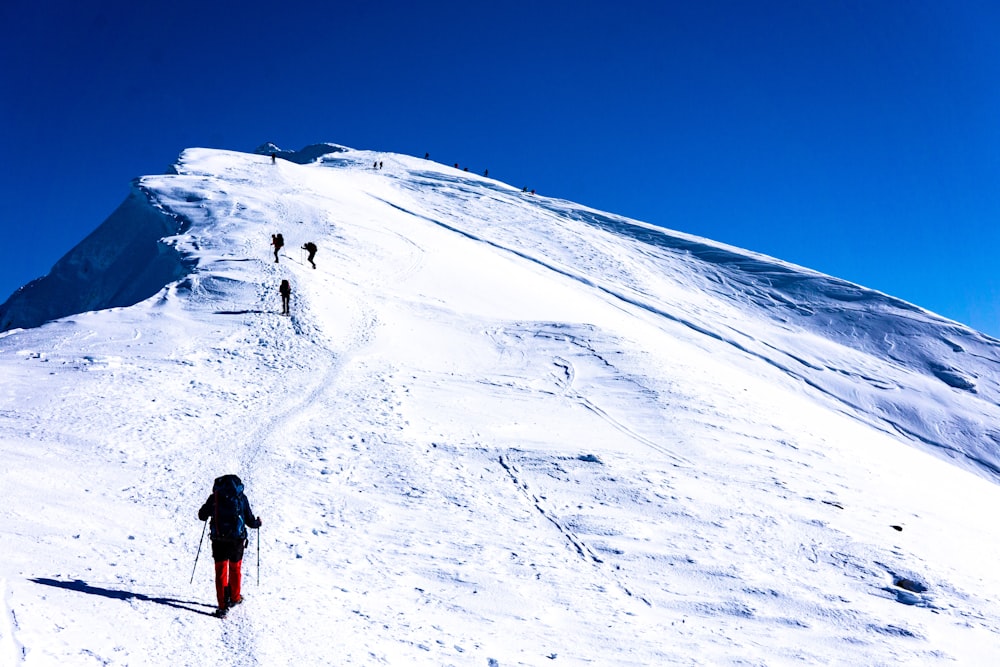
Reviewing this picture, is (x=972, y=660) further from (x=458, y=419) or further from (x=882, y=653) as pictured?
(x=458, y=419)

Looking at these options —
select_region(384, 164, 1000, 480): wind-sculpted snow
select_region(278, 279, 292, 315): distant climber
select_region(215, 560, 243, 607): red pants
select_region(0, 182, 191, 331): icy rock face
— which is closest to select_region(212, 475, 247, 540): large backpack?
select_region(215, 560, 243, 607): red pants

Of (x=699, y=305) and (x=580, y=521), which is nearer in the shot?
(x=580, y=521)

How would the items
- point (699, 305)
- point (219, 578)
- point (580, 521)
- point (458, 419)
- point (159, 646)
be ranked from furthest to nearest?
point (699, 305) → point (458, 419) → point (580, 521) → point (219, 578) → point (159, 646)

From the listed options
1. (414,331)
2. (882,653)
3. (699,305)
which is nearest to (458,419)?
(414,331)

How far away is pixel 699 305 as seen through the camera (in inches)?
1687

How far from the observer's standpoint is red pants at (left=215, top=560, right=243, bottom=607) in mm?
8336

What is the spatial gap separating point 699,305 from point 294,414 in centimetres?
3159

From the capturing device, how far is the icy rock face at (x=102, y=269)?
140 feet

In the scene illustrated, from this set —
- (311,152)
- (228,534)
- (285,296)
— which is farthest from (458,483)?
(311,152)

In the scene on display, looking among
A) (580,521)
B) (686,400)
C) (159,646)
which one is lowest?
(159,646)

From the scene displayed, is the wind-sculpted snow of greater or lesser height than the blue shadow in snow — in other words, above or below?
above

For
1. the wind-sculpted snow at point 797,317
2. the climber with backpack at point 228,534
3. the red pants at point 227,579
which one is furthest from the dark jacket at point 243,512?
the wind-sculpted snow at point 797,317

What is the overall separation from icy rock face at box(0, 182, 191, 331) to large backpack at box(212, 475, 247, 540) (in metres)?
32.9

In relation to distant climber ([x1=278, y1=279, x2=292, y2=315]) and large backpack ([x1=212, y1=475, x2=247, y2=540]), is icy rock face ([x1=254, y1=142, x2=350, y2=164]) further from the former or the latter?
large backpack ([x1=212, y1=475, x2=247, y2=540])
